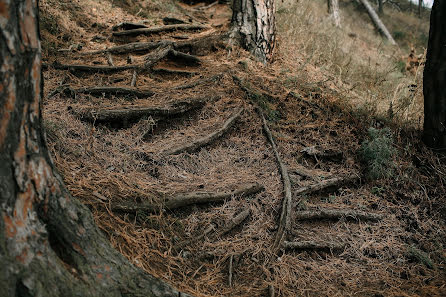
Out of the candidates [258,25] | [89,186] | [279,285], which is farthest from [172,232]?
[258,25]

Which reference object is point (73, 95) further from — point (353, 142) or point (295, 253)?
point (353, 142)

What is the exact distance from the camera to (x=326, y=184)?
375cm

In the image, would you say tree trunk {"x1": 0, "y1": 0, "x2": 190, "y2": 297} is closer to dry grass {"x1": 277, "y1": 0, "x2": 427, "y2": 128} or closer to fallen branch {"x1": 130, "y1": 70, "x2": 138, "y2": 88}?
fallen branch {"x1": 130, "y1": 70, "x2": 138, "y2": 88}

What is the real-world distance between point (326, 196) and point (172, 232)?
176cm

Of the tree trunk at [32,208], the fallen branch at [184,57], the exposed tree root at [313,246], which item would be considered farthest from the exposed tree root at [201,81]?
the tree trunk at [32,208]

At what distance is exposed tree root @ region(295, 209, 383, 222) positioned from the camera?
3414 millimetres

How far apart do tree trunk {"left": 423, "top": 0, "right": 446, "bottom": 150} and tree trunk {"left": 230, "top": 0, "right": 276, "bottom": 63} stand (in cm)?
249

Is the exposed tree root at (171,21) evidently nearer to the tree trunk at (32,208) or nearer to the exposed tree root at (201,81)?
the exposed tree root at (201,81)

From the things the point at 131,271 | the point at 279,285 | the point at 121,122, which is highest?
the point at 121,122

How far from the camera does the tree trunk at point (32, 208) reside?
5.23ft

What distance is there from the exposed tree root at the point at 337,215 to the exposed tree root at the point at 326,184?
233 mm

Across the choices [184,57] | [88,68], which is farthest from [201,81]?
[88,68]

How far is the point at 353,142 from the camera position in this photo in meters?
4.28

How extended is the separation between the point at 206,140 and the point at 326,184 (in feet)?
4.40
